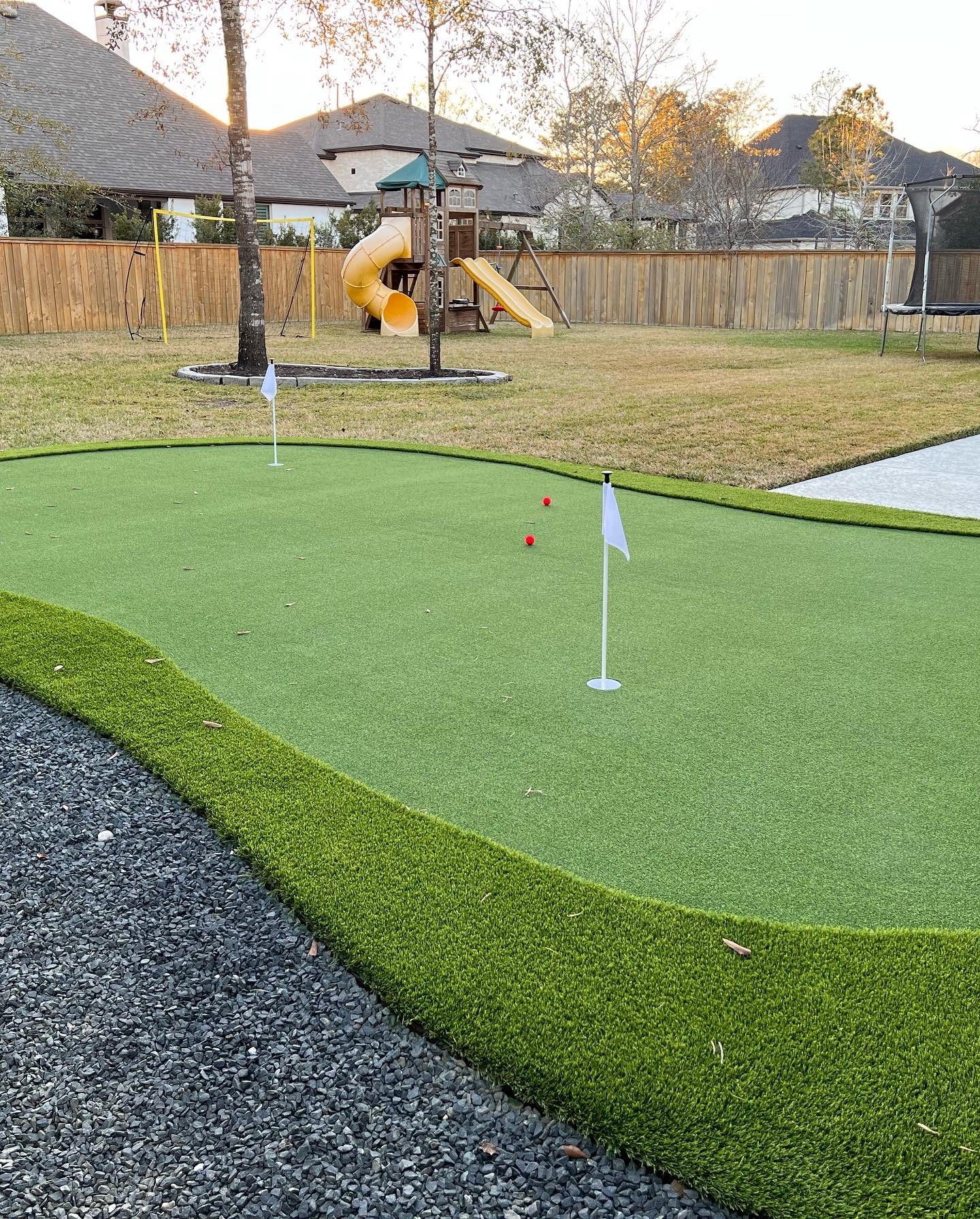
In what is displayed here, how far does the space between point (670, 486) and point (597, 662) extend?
3094mm

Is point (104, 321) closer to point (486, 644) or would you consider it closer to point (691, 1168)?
point (486, 644)

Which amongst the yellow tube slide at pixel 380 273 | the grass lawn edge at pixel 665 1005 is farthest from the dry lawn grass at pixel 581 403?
the grass lawn edge at pixel 665 1005

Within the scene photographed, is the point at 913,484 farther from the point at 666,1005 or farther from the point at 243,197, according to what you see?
the point at 243,197

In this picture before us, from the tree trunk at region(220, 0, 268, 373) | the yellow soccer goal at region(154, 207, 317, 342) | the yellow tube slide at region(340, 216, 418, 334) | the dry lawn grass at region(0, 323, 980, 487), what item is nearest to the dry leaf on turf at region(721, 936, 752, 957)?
the dry lawn grass at region(0, 323, 980, 487)

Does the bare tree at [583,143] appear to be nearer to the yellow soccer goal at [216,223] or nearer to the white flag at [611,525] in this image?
the yellow soccer goal at [216,223]

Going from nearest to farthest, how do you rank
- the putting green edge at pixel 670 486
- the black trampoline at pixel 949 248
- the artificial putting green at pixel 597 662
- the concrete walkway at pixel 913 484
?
the artificial putting green at pixel 597 662, the putting green edge at pixel 670 486, the concrete walkway at pixel 913 484, the black trampoline at pixel 949 248

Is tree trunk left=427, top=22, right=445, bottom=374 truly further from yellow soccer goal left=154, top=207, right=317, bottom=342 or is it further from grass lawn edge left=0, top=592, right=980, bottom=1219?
grass lawn edge left=0, top=592, right=980, bottom=1219

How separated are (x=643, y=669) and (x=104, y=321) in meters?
19.0

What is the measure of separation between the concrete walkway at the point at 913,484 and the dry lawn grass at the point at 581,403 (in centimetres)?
21

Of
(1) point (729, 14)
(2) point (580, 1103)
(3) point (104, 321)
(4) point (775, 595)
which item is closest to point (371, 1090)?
(2) point (580, 1103)

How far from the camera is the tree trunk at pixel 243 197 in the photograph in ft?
39.1

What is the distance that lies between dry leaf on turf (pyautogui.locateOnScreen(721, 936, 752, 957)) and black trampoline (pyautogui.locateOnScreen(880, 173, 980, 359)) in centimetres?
1558

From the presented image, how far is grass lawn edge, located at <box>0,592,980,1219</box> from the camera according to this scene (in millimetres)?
1481

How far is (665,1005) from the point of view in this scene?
1779 mm
